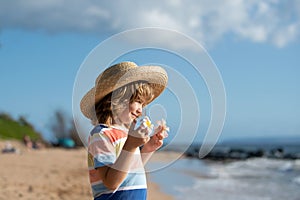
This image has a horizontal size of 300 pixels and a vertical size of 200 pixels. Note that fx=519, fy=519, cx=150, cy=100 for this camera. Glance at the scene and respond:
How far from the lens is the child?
2344mm

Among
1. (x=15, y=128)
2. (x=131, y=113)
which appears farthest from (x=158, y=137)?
(x=15, y=128)

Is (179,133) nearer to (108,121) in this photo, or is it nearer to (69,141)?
(108,121)

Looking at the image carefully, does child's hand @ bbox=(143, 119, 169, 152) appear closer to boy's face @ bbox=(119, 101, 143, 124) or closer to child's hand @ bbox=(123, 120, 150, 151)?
boy's face @ bbox=(119, 101, 143, 124)

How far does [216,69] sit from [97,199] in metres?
0.88

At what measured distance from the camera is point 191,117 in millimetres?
2357

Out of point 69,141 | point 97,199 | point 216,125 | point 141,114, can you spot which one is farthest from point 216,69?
point 69,141

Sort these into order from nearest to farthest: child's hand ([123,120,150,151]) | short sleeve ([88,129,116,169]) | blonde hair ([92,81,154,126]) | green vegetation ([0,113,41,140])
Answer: child's hand ([123,120,150,151]), short sleeve ([88,129,116,169]), blonde hair ([92,81,154,126]), green vegetation ([0,113,41,140])

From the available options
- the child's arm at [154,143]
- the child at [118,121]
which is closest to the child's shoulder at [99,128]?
the child at [118,121]

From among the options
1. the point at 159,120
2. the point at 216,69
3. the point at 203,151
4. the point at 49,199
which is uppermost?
the point at 216,69

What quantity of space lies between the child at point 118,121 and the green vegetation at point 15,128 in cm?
3782

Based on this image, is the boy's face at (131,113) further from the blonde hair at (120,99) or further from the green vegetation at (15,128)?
the green vegetation at (15,128)

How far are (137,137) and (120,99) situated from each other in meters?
0.32

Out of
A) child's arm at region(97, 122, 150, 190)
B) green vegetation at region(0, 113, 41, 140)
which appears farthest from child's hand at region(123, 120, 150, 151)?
green vegetation at region(0, 113, 41, 140)

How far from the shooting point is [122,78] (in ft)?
8.04
